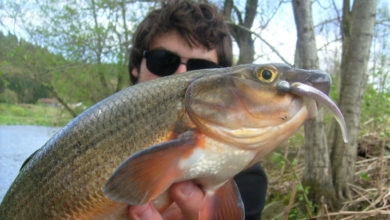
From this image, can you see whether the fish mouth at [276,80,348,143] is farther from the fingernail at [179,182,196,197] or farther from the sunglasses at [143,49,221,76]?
the sunglasses at [143,49,221,76]

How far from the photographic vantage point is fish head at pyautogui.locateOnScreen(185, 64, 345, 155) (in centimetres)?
128

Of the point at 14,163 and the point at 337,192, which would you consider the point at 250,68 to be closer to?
the point at 337,192

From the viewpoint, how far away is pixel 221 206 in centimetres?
144

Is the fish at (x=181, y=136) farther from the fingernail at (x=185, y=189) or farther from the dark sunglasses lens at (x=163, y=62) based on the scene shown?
the dark sunglasses lens at (x=163, y=62)

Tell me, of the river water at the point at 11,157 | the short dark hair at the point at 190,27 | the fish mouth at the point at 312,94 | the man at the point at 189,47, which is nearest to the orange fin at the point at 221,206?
the fish mouth at the point at 312,94

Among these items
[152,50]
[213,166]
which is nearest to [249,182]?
[152,50]

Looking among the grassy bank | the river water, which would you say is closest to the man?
the river water

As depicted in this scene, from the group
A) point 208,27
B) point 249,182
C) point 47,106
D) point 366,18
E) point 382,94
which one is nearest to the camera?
point 249,182

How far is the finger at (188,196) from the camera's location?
1.38 m

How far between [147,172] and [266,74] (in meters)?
0.56

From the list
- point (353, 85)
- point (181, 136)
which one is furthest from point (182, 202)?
point (353, 85)

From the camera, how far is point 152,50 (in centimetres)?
271

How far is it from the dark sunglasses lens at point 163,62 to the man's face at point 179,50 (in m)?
0.04

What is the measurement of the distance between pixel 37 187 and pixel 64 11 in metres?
10.0
